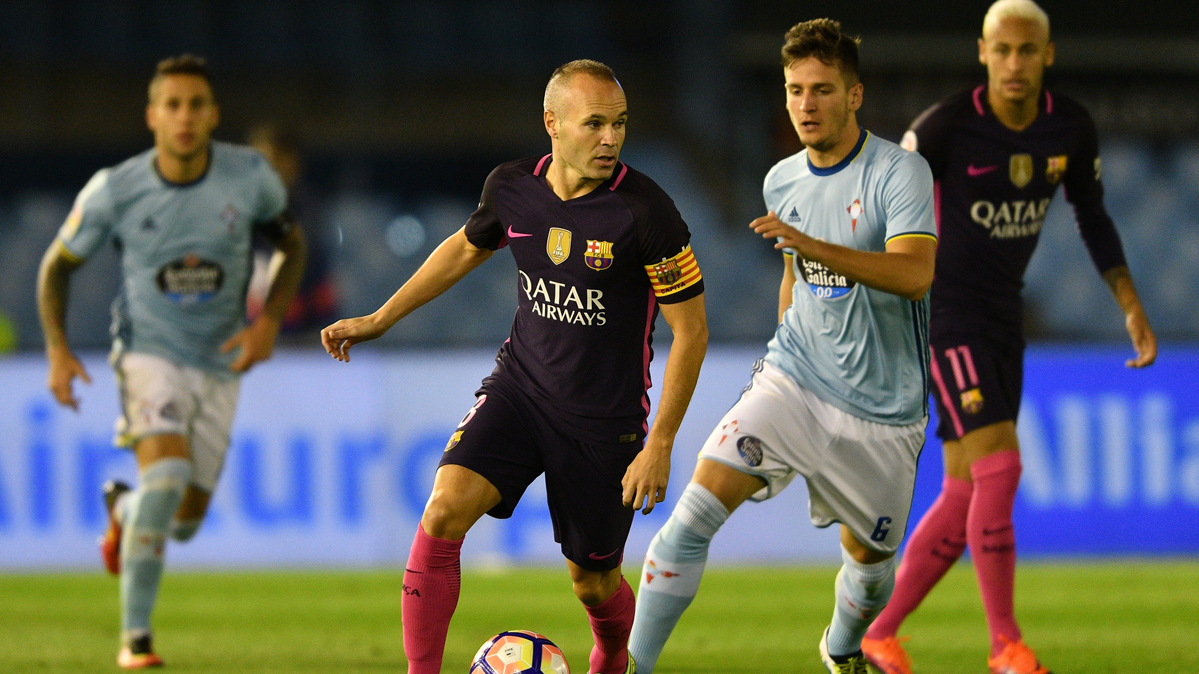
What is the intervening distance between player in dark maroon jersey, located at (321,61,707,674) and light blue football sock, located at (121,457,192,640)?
6.11ft

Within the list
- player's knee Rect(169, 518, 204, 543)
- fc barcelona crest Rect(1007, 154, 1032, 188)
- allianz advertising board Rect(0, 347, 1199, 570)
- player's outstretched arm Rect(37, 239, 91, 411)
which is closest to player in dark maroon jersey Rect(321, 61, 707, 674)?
fc barcelona crest Rect(1007, 154, 1032, 188)

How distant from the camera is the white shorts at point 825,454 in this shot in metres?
4.34

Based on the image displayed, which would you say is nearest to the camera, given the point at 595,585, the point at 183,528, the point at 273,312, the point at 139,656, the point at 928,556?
the point at 595,585

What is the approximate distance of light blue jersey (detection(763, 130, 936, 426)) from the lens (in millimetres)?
4418

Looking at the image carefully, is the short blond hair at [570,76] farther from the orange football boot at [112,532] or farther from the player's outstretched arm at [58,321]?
the orange football boot at [112,532]

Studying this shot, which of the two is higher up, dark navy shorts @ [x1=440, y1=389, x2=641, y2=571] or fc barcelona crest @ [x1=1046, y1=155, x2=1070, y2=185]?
fc barcelona crest @ [x1=1046, y1=155, x2=1070, y2=185]

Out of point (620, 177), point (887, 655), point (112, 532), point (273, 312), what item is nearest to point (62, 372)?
point (273, 312)

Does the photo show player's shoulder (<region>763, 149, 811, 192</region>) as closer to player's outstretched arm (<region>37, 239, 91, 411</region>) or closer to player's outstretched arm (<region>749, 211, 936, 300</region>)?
player's outstretched arm (<region>749, 211, 936, 300</region>)

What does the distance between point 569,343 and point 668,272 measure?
15.3 inches

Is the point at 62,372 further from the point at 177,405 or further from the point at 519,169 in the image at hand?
the point at 519,169

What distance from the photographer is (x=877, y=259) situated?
404cm

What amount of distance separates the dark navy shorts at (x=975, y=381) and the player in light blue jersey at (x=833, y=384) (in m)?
0.54

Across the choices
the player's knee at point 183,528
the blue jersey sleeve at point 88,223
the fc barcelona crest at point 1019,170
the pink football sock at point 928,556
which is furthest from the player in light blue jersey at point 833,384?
the blue jersey sleeve at point 88,223

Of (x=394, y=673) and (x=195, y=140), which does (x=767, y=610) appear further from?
(x=195, y=140)
